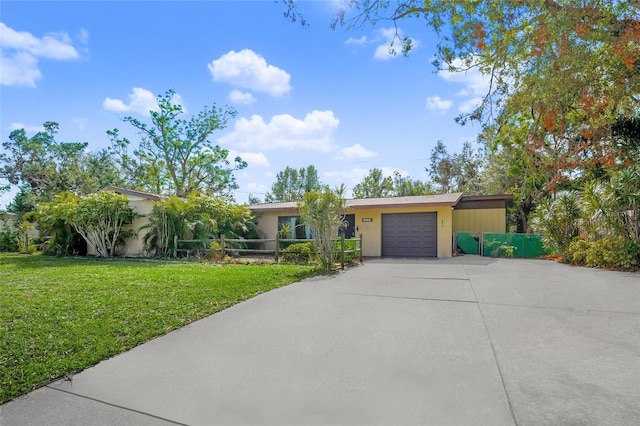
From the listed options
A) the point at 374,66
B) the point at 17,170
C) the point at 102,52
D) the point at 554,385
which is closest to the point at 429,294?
the point at 554,385

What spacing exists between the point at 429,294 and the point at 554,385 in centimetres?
339

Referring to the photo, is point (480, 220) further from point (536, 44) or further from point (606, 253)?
point (536, 44)

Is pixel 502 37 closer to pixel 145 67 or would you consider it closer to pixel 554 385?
pixel 554 385

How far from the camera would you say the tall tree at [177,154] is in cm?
2634

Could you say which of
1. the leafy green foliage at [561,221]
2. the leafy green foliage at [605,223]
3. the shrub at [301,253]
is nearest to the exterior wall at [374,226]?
the leafy green foliage at [561,221]

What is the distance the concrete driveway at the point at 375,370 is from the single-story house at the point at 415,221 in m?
8.50

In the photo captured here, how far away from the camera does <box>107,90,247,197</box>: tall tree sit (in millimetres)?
26344

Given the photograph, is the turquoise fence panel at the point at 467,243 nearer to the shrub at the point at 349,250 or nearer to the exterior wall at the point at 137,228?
the shrub at the point at 349,250

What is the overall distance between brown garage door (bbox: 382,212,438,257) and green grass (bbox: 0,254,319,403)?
7.46 metres

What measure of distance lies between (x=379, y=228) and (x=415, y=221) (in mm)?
1587

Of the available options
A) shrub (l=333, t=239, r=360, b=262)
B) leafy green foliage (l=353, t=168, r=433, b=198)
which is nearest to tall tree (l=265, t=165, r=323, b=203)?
leafy green foliage (l=353, t=168, r=433, b=198)

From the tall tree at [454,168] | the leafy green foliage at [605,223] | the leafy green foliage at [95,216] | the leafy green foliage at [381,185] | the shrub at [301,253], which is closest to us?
the leafy green foliage at [605,223]

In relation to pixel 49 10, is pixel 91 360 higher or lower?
lower

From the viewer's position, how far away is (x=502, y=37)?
6.04 m
